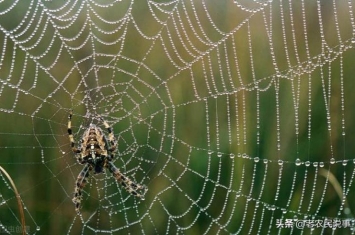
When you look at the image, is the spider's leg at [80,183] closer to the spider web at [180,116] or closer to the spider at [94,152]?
the spider at [94,152]

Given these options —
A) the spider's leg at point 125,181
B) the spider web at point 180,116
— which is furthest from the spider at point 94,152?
the spider web at point 180,116

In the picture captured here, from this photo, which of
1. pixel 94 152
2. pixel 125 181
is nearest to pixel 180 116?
pixel 125 181

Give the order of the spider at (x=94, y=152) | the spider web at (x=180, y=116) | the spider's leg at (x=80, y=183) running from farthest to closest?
the spider web at (x=180, y=116), the spider's leg at (x=80, y=183), the spider at (x=94, y=152)

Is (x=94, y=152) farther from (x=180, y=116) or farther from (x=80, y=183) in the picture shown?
(x=180, y=116)

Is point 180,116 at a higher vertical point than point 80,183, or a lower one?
higher

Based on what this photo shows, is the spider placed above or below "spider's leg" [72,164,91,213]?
above

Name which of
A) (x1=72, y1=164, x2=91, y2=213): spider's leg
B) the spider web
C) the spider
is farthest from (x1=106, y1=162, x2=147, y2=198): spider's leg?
the spider web

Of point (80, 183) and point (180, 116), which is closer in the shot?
point (80, 183)

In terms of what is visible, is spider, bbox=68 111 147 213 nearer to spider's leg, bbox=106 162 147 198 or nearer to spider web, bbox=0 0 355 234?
spider's leg, bbox=106 162 147 198
